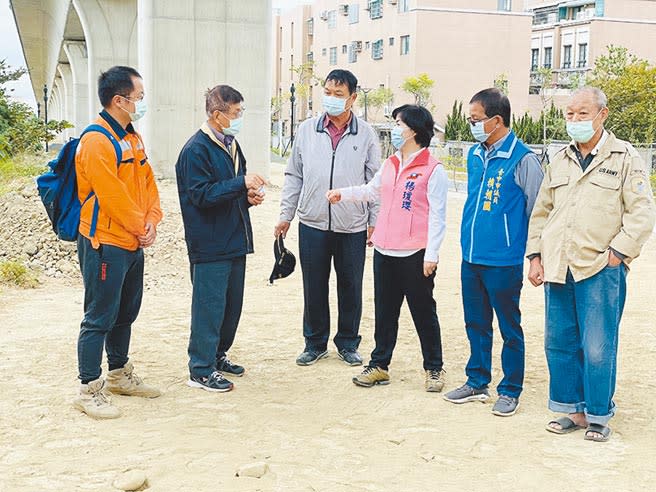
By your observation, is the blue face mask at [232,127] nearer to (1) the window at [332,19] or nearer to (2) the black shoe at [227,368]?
(2) the black shoe at [227,368]

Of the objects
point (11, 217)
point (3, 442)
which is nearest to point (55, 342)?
point (3, 442)

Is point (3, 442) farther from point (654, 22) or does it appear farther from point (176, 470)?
point (654, 22)

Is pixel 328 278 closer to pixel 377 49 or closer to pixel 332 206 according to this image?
pixel 332 206

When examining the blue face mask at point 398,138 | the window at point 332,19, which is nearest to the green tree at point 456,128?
the window at point 332,19

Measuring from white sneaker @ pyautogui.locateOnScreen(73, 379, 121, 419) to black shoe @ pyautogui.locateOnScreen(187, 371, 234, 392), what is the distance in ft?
2.26

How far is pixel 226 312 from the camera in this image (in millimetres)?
5953

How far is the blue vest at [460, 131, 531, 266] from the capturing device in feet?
17.1

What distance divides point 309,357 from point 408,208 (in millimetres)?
1627

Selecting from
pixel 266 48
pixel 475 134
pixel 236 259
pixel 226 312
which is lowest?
pixel 226 312

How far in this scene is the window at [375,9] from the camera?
55812mm

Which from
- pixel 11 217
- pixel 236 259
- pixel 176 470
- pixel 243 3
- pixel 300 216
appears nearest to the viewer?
pixel 176 470

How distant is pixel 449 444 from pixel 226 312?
1.89 m

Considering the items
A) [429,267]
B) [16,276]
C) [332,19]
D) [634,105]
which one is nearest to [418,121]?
[429,267]

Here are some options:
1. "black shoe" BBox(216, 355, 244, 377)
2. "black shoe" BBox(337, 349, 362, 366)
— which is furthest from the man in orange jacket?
"black shoe" BBox(337, 349, 362, 366)
